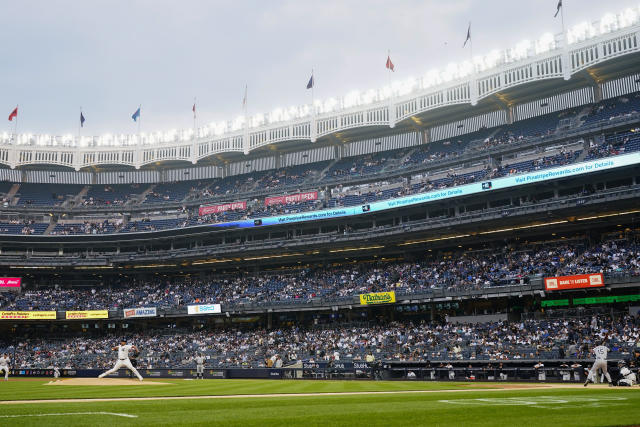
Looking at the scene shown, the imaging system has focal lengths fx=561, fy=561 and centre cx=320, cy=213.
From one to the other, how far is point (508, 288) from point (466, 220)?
7.09m

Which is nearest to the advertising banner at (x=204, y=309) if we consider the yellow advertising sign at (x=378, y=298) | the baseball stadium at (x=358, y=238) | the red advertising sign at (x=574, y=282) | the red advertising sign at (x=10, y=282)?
the baseball stadium at (x=358, y=238)

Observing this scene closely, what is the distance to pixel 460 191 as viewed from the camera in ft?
160

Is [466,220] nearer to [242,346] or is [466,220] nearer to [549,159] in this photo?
[549,159]

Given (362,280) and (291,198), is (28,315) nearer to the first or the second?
(291,198)

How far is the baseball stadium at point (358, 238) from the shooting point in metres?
40.7

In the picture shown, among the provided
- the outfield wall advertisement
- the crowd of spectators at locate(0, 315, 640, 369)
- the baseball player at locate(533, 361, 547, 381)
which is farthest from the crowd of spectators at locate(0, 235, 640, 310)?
the baseball player at locate(533, 361, 547, 381)

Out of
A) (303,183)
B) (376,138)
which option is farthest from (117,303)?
(376,138)

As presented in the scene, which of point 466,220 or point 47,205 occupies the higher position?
point 47,205

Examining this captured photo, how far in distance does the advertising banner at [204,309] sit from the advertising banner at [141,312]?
4.25 meters

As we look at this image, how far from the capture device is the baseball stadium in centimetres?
4072

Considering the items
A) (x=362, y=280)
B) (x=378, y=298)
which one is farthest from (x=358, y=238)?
(x=378, y=298)

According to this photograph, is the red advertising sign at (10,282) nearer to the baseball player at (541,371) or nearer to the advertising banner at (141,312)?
the advertising banner at (141,312)

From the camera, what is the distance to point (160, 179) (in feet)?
259

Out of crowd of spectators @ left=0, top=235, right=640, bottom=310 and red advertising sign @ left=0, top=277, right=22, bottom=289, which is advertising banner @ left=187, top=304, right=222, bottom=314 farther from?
red advertising sign @ left=0, top=277, right=22, bottom=289
